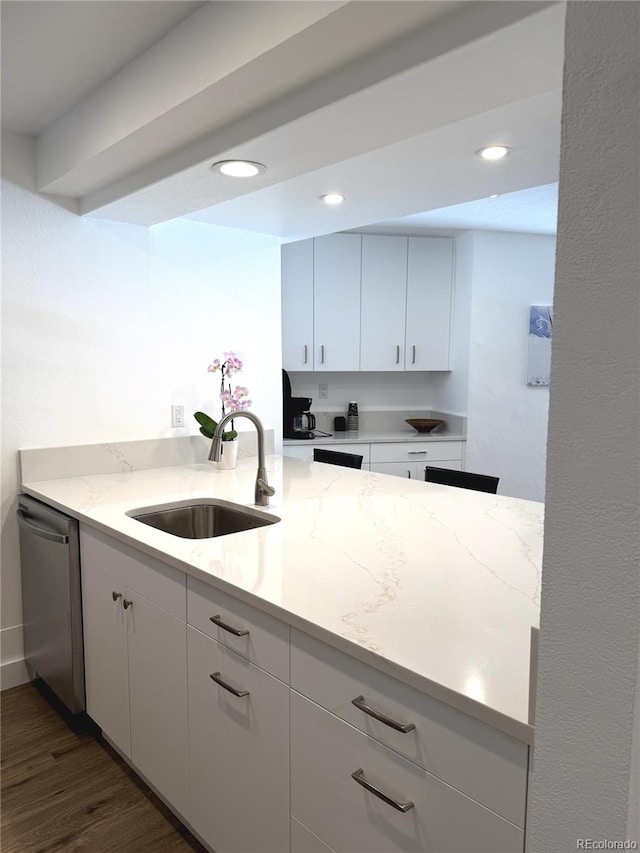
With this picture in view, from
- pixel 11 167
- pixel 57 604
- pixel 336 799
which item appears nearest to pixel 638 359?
pixel 336 799

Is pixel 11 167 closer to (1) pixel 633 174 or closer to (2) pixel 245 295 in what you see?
(2) pixel 245 295

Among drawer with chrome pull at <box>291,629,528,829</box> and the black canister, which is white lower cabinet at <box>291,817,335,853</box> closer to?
drawer with chrome pull at <box>291,629,528,829</box>

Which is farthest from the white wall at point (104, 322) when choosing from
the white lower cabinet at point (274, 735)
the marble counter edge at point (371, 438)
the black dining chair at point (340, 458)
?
the marble counter edge at point (371, 438)

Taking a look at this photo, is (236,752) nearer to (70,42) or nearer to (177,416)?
(177,416)

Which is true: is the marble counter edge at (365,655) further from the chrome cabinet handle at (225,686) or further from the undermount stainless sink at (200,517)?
the undermount stainless sink at (200,517)

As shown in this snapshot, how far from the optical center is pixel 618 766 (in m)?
0.64

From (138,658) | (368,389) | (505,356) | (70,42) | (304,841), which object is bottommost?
(304,841)

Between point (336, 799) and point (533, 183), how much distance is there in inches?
84.2

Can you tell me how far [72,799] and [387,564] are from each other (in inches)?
53.6

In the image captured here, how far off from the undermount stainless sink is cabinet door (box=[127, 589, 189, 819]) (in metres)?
0.36

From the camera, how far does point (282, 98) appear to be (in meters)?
1.65

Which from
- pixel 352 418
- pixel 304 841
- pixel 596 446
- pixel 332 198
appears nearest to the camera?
pixel 596 446

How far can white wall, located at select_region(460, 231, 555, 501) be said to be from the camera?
4723 millimetres

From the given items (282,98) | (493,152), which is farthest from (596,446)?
(493,152)
